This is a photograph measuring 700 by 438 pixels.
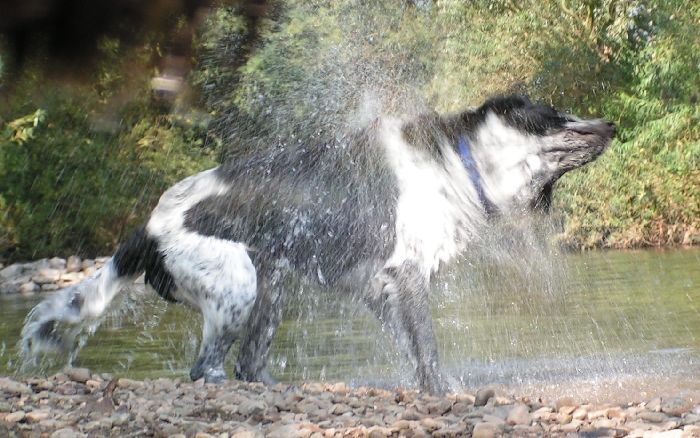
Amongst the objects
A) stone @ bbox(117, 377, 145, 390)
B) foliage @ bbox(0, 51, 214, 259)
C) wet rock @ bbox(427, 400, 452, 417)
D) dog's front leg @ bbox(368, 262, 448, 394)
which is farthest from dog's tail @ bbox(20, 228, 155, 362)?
foliage @ bbox(0, 51, 214, 259)

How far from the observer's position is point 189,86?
→ 7.07 feet

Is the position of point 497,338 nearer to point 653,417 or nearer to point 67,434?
point 653,417

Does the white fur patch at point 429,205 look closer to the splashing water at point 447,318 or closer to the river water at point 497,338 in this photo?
the splashing water at point 447,318

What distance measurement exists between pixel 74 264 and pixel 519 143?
523 inches

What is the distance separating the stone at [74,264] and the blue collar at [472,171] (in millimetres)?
12878

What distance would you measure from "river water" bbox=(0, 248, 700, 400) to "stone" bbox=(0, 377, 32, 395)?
1.11 metres

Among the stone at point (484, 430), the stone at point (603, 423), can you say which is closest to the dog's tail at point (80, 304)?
the stone at point (484, 430)

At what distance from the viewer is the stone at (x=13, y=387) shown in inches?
201

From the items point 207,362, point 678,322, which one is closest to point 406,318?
point 207,362

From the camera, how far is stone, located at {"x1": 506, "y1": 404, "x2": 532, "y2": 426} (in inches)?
167

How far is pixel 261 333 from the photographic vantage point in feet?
20.7

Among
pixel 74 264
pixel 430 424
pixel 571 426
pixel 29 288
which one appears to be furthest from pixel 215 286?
pixel 74 264

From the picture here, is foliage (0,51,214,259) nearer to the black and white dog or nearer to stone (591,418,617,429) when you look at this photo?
the black and white dog

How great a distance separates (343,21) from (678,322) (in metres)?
8.07
